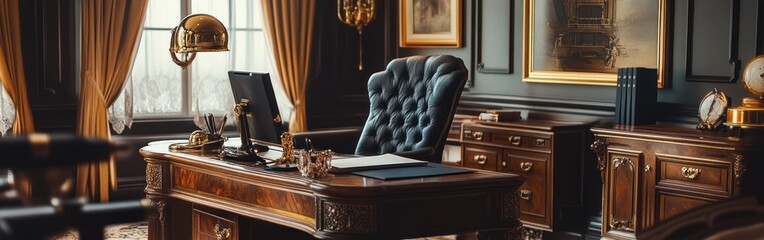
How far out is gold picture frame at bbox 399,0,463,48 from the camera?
7.12 meters

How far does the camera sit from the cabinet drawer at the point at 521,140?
5.95 m

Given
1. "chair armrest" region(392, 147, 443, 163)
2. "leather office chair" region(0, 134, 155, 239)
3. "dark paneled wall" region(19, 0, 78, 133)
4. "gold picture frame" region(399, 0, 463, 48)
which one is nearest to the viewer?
"leather office chair" region(0, 134, 155, 239)

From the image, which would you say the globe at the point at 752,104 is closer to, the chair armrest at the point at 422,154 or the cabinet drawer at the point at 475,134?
the chair armrest at the point at 422,154

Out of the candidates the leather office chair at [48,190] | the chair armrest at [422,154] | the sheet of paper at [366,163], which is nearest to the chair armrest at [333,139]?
the chair armrest at [422,154]

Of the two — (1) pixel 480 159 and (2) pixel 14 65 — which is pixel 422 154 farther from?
(2) pixel 14 65

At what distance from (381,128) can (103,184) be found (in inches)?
84.2

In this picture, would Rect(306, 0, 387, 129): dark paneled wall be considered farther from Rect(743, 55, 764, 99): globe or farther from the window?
Rect(743, 55, 764, 99): globe

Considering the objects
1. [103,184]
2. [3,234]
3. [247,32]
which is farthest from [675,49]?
[3,234]

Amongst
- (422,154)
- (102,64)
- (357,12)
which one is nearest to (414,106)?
(422,154)

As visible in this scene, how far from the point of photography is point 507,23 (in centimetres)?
679

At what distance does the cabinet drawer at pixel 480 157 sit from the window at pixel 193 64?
1656 millimetres

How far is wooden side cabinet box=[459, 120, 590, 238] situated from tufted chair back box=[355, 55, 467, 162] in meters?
0.83

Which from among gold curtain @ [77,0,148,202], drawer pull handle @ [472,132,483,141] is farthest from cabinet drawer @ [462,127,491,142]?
gold curtain @ [77,0,148,202]

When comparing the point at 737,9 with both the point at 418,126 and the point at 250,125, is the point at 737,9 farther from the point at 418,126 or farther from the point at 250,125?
the point at 250,125
